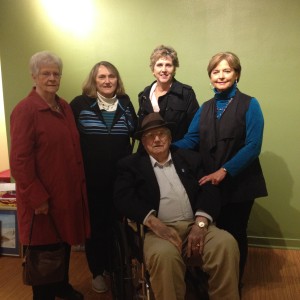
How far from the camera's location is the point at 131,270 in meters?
1.71

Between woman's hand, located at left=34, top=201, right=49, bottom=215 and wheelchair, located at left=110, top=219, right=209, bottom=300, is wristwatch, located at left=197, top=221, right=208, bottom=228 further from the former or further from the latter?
woman's hand, located at left=34, top=201, right=49, bottom=215

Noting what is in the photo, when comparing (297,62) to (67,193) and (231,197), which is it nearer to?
(231,197)

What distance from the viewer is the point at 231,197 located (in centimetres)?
197

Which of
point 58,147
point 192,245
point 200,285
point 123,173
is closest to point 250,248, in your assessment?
point 200,285

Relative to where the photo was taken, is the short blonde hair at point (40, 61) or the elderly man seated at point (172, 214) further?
the short blonde hair at point (40, 61)

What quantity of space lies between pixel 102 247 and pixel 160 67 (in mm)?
1252

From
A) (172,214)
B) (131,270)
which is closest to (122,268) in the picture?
(131,270)

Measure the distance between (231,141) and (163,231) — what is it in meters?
0.65

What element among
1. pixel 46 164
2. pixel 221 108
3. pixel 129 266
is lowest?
pixel 129 266

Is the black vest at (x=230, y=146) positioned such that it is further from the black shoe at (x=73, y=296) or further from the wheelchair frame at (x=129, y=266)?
the black shoe at (x=73, y=296)

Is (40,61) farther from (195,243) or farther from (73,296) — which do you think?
(73,296)

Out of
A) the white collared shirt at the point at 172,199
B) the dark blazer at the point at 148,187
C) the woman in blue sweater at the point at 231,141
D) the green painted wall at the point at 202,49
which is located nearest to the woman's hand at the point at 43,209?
the dark blazer at the point at 148,187

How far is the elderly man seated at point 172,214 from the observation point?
5.33 ft

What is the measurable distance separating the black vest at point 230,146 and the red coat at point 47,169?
2.50ft
